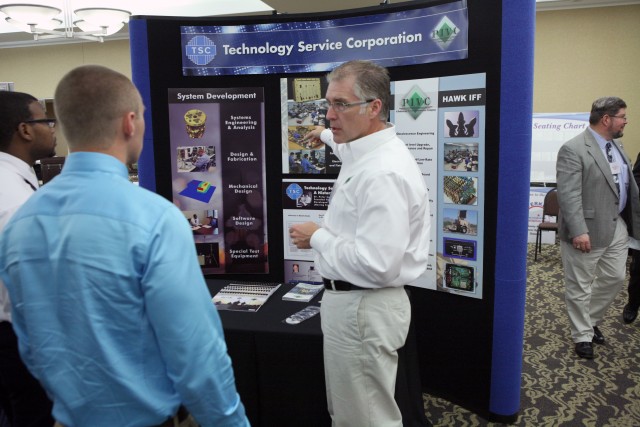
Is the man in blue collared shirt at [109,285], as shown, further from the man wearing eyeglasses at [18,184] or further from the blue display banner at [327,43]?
the blue display banner at [327,43]

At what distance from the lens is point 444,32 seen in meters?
2.39

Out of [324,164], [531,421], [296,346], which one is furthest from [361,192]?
[531,421]

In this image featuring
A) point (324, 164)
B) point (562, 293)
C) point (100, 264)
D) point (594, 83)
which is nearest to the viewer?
point (100, 264)

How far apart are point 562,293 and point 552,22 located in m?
4.42

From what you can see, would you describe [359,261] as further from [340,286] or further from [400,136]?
[400,136]

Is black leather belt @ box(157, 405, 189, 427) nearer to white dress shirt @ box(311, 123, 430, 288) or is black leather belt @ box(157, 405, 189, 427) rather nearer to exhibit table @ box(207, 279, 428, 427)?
white dress shirt @ box(311, 123, 430, 288)

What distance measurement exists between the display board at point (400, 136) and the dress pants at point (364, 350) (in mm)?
852

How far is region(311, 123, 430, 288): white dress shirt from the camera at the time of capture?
165 cm

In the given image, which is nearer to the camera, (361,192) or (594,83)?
(361,192)

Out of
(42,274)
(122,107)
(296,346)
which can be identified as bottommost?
(296,346)

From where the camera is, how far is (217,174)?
2957 millimetres

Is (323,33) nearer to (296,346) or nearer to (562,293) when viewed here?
(296,346)

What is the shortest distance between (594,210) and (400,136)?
152 centimetres

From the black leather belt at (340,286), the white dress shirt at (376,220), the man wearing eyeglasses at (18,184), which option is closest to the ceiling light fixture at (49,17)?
the man wearing eyeglasses at (18,184)
